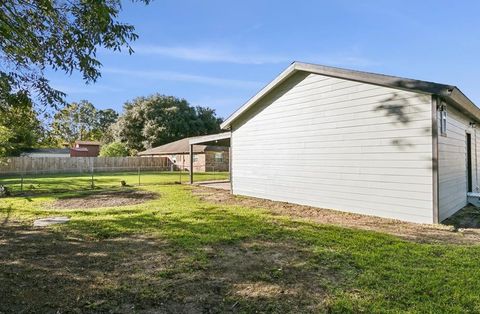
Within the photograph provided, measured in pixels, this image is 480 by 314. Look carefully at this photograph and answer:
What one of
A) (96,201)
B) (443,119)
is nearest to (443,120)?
(443,119)

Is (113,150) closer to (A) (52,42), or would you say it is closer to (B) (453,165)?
(A) (52,42)

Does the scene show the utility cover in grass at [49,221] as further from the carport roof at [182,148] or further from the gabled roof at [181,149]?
the gabled roof at [181,149]

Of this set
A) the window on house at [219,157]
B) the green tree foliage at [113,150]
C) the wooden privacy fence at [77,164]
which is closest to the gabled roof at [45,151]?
the green tree foliage at [113,150]

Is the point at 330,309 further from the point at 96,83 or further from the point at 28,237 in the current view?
the point at 28,237

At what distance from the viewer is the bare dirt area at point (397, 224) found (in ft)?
19.0

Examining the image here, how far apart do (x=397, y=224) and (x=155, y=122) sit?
3842 cm

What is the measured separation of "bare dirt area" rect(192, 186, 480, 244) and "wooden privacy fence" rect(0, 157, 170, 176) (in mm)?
21172

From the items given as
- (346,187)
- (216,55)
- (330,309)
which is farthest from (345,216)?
(216,55)

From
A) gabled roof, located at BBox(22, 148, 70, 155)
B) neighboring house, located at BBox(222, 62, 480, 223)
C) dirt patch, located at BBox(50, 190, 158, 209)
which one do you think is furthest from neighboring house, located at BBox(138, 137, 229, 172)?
neighboring house, located at BBox(222, 62, 480, 223)

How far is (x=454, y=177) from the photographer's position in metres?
8.20

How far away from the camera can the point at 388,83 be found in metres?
7.26

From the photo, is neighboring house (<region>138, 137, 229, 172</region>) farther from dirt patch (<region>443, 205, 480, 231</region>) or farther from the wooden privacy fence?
dirt patch (<region>443, 205, 480, 231</region>)

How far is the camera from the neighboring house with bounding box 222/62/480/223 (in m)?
6.92

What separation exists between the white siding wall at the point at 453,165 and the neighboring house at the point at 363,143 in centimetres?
2
